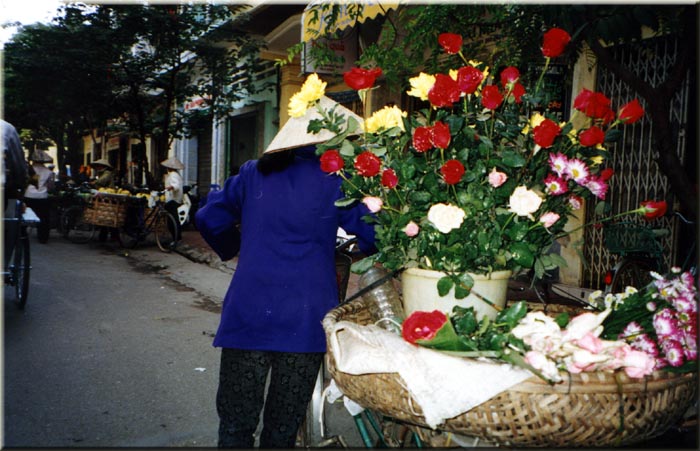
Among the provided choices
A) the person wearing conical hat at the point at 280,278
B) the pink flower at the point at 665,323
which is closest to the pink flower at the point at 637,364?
the pink flower at the point at 665,323

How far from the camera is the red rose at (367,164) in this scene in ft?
5.20

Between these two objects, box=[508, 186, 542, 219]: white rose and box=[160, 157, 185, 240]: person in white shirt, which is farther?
box=[160, 157, 185, 240]: person in white shirt

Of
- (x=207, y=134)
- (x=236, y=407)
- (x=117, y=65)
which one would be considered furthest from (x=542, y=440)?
(x=207, y=134)

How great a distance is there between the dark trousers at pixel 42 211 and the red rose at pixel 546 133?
11.4m

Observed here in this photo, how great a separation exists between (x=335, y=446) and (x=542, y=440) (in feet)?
4.81

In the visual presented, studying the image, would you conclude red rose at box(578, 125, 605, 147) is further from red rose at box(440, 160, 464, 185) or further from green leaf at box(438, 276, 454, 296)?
green leaf at box(438, 276, 454, 296)

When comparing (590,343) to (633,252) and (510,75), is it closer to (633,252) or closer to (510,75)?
(510,75)

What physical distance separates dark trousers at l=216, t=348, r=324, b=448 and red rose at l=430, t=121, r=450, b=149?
1.20 m

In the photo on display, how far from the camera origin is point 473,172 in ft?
5.10

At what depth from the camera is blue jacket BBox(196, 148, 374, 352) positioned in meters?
2.30

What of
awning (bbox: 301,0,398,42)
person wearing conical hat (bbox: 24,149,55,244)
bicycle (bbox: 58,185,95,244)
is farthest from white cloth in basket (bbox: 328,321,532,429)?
bicycle (bbox: 58,185,95,244)

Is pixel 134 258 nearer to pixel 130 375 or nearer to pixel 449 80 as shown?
pixel 130 375

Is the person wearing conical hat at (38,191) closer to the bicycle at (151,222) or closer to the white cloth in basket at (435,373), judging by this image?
the bicycle at (151,222)

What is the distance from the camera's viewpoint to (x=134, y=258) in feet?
35.1
